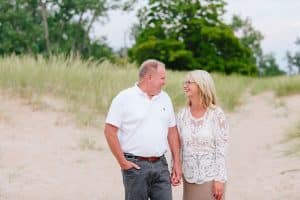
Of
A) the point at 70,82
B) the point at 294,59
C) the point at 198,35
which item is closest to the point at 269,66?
the point at 294,59

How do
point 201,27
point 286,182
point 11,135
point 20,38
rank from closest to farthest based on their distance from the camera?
point 286,182, point 11,135, point 20,38, point 201,27

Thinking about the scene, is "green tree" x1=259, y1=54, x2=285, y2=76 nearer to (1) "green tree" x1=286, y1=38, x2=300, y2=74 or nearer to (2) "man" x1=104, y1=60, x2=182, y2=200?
(1) "green tree" x1=286, y1=38, x2=300, y2=74

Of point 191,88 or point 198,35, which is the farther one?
point 198,35

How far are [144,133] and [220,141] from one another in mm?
561

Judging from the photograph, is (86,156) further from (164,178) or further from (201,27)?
(201,27)

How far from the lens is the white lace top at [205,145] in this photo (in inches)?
180

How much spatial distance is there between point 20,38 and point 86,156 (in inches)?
1455

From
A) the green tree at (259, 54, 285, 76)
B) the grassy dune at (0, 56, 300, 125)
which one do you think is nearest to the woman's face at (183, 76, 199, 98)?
the grassy dune at (0, 56, 300, 125)

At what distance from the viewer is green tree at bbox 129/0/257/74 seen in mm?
48938

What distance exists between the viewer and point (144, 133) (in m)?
4.74

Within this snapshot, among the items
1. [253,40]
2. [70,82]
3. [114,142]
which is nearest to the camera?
[114,142]

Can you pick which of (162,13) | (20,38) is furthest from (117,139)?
(162,13)

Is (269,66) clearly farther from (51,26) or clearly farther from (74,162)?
(74,162)

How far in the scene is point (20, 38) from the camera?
152ft
